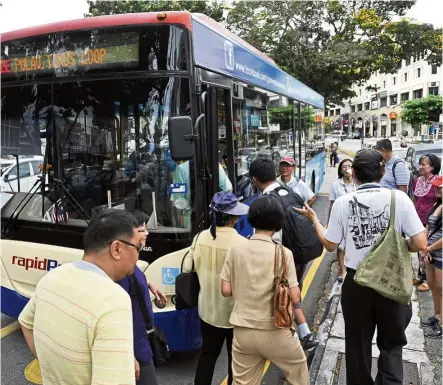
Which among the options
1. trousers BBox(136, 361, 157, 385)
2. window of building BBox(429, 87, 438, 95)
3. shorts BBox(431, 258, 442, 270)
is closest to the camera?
trousers BBox(136, 361, 157, 385)

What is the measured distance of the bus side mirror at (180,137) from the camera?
344cm

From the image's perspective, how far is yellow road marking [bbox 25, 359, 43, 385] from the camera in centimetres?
380

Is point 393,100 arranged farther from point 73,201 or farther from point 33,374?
point 33,374

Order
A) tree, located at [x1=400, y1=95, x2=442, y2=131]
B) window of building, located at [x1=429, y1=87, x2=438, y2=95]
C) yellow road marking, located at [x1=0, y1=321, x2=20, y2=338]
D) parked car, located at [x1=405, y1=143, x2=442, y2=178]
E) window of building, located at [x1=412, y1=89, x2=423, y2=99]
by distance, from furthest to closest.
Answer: window of building, located at [x1=412, y1=89, x2=423, y2=99] < window of building, located at [x1=429, y1=87, x2=438, y2=95] < tree, located at [x1=400, y1=95, x2=442, y2=131] < parked car, located at [x1=405, y1=143, x2=442, y2=178] < yellow road marking, located at [x1=0, y1=321, x2=20, y2=338]

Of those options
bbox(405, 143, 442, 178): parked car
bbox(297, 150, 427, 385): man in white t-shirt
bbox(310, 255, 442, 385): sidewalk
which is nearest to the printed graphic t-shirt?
bbox(297, 150, 427, 385): man in white t-shirt

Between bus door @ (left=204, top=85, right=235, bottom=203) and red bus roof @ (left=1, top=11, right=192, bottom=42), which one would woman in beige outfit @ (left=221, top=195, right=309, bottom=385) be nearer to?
bus door @ (left=204, top=85, right=235, bottom=203)

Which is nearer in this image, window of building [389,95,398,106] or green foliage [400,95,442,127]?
green foliage [400,95,442,127]

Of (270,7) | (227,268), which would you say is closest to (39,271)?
(227,268)

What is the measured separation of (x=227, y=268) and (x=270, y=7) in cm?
2168

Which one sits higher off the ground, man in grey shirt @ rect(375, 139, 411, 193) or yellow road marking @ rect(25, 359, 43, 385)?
man in grey shirt @ rect(375, 139, 411, 193)

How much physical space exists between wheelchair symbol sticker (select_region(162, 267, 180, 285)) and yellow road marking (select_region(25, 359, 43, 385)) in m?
1.38

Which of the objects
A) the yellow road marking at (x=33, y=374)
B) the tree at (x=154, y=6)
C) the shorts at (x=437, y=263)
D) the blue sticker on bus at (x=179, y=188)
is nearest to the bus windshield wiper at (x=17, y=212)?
the yellow road marking at (x=33, y=374)

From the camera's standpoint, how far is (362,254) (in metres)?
2.94

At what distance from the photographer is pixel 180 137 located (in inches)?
136
